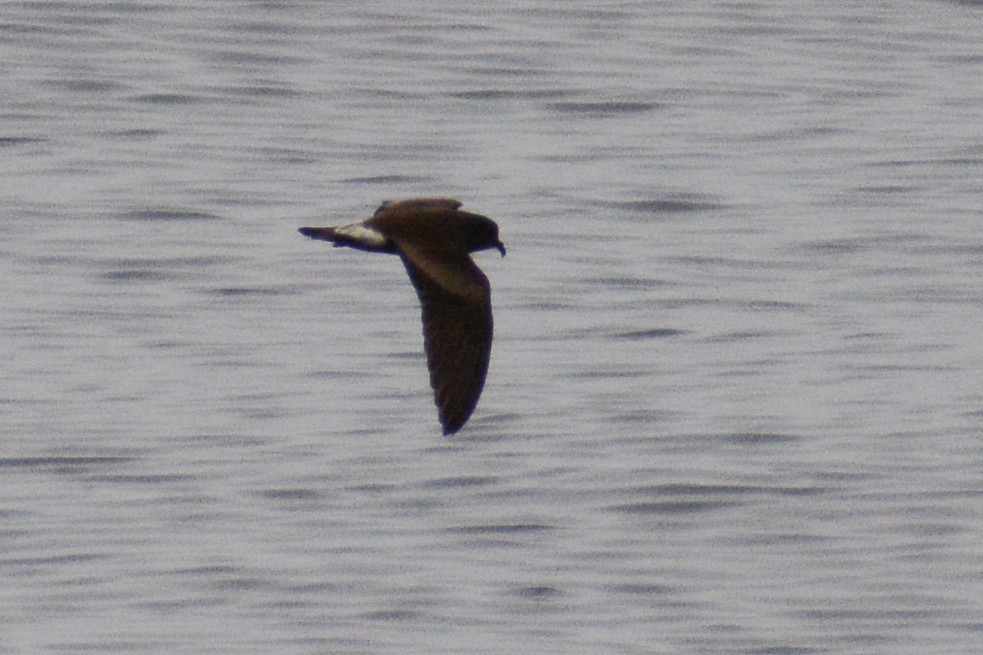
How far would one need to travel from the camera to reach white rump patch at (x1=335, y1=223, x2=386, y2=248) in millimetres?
7740

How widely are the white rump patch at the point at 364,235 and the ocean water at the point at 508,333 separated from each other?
2.14 meters

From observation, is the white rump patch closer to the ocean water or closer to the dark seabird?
the dark seabird

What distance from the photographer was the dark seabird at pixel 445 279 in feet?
23.9

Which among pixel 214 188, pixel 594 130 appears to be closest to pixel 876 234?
pixel 594 130

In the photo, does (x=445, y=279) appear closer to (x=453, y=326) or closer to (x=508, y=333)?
(x=453, y=326)

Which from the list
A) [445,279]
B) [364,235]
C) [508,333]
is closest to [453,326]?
[445,279]

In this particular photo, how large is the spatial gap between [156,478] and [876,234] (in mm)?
5394

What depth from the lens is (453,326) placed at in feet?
24.7

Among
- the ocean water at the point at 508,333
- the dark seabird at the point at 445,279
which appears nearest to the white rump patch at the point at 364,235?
the dark seabird at the point at 445,279

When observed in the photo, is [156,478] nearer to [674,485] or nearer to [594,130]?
[674,485]

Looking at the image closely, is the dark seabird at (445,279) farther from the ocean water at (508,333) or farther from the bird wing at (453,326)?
the ocean water at (508,333)

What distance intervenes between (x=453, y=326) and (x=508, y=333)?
239 inches

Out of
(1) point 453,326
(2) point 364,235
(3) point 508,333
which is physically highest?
(2) point 364,235

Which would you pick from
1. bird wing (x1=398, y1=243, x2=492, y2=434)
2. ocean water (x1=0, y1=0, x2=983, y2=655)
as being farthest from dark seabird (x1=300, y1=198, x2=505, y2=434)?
ocean water (x1=0, y1=0, x2=983, y2=655)
